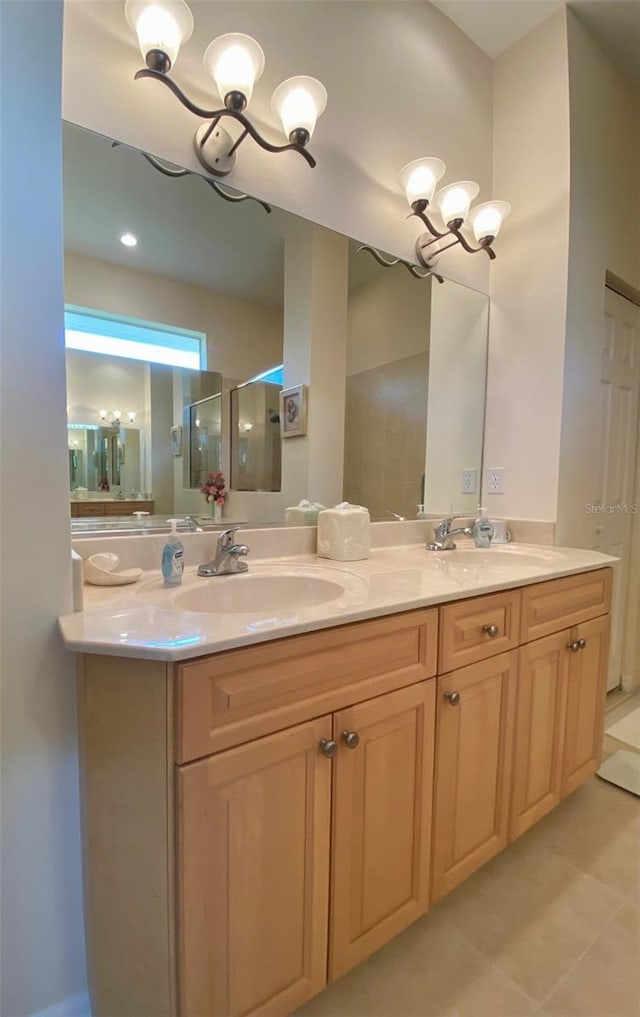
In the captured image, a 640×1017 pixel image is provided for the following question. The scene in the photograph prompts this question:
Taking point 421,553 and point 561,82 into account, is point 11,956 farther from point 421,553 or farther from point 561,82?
point 561,82

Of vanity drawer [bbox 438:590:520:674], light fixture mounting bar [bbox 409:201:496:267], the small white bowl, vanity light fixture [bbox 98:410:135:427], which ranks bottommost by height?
vanity drawer [bbox 438:590:520:674]

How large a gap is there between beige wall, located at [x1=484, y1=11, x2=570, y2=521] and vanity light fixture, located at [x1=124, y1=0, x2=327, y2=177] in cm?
106

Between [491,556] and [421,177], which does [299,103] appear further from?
[491,556]

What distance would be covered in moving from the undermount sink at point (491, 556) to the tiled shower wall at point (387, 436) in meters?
0.24

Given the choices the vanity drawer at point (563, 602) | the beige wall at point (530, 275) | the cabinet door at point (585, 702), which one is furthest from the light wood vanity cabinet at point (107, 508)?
the beige wall at point (530, 275)

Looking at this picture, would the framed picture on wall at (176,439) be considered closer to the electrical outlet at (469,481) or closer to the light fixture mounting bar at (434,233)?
the light fixture mounting bar at (434,233)

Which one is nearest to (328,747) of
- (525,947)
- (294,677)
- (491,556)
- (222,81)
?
(294,677)

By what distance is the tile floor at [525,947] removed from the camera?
35.7 inches

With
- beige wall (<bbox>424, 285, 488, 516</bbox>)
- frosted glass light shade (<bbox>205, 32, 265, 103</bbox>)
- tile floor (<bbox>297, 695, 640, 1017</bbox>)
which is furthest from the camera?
beige wall (<bbox>424, 285, 488, 516</bbox>)

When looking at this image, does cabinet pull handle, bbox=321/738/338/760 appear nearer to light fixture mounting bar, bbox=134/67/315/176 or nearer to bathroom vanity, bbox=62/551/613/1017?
bathroom vanity, bbox=62/551/613/1017

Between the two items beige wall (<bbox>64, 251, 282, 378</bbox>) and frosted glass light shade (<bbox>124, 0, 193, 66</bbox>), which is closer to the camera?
frosted glass light shade (<bbox>124, 0, 193, 66</bbox>)

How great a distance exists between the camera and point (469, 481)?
6.30ft

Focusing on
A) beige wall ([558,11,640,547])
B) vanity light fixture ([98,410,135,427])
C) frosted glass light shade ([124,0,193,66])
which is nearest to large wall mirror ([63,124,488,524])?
vanity light fixture ([98,410,135,427])

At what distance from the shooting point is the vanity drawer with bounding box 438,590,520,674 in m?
0.98
